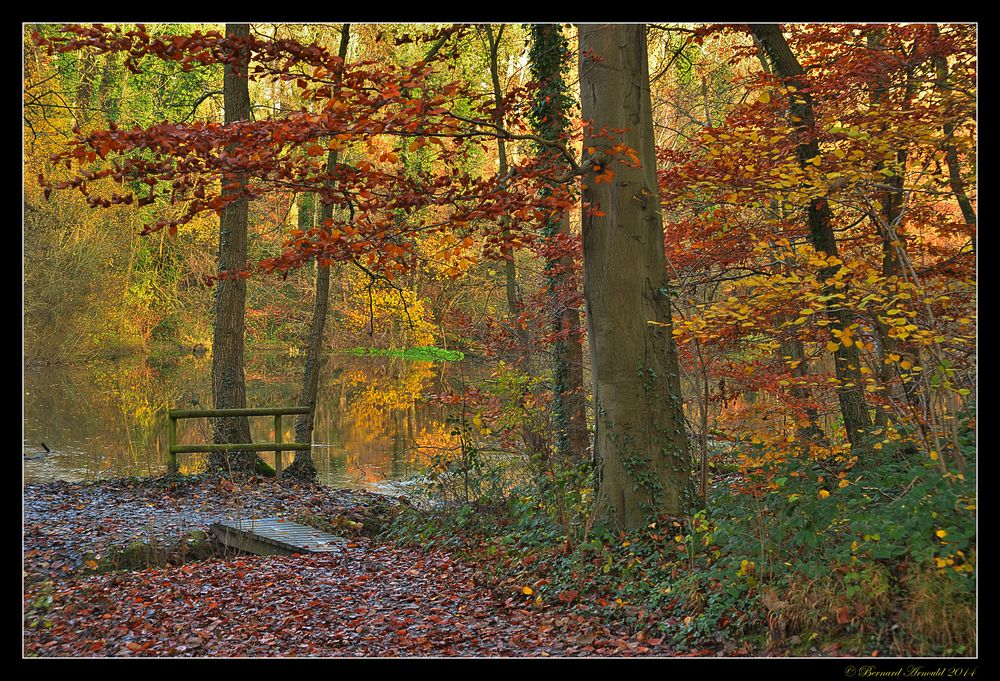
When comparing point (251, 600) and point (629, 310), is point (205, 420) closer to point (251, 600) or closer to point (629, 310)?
point (251, 600)

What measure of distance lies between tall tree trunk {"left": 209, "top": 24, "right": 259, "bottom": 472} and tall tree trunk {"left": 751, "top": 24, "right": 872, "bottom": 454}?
6.56 metres

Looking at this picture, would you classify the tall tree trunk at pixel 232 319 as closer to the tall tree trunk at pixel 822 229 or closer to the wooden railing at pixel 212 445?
the wooden railing at pixel 212 445

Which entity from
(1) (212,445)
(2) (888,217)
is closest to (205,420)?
(1) (212,445)

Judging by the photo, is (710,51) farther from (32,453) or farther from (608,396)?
(32,453)

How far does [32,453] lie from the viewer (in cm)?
1376

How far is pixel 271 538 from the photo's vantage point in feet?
26.9

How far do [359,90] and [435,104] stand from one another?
0.60 metres

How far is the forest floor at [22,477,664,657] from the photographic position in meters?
5.22

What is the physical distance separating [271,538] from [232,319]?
4091mm

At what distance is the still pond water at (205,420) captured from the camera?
13125 mm

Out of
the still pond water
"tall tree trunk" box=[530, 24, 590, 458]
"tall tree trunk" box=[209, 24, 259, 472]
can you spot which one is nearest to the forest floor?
the still pond water

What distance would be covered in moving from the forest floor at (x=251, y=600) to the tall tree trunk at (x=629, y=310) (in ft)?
4.03

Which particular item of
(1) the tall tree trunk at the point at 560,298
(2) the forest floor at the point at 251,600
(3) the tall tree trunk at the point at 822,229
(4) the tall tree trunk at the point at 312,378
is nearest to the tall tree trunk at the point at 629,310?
(2) the forest floor at the point at 251,600

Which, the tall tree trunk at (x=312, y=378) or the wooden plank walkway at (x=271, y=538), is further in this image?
the tall tree trunk at (x=312, y=378)
